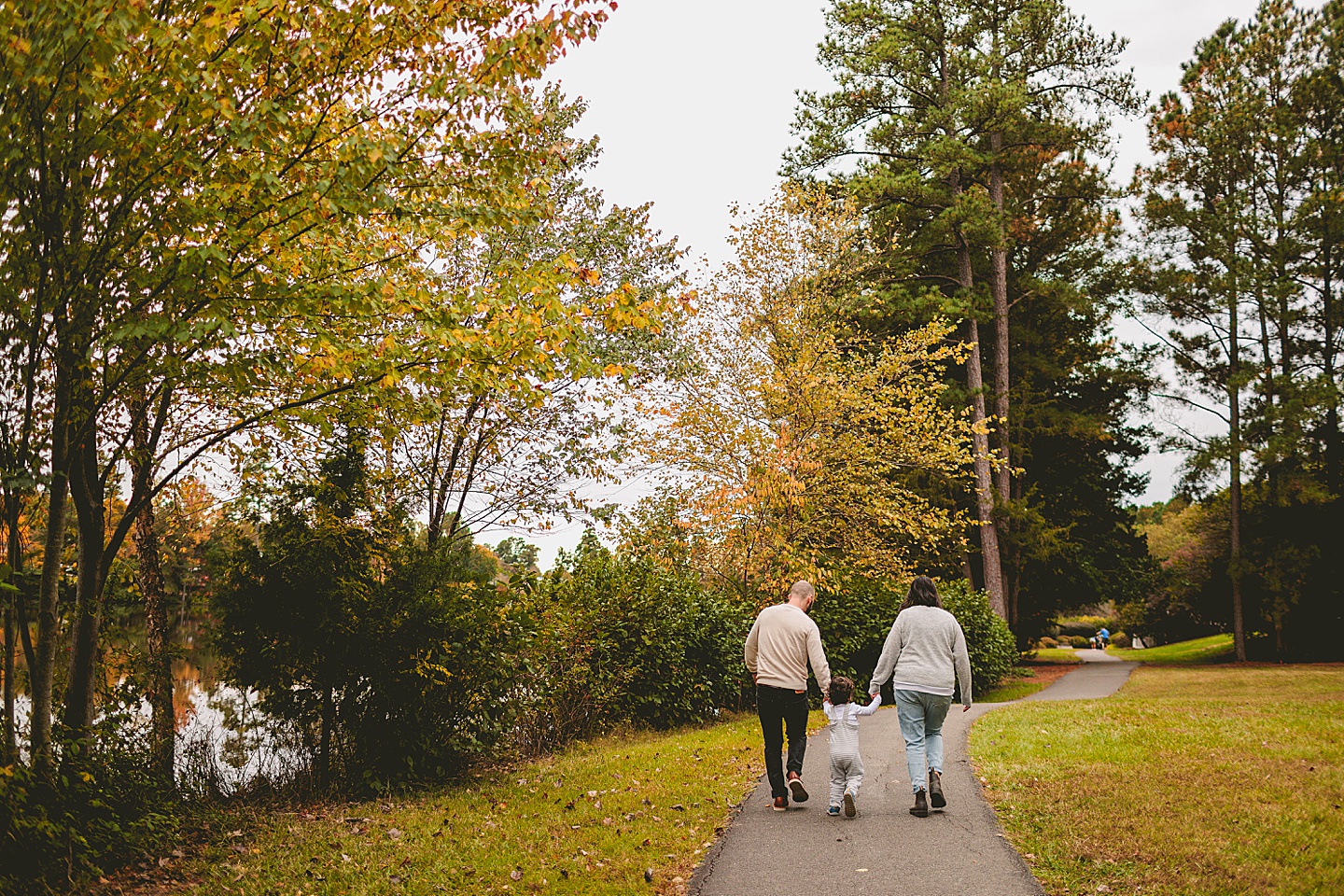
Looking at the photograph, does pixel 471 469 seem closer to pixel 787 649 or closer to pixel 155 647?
pixel 155 647

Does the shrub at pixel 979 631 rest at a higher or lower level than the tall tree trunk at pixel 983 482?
lower

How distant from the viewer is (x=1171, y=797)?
281 inches

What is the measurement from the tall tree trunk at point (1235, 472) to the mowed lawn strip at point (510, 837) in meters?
26.9

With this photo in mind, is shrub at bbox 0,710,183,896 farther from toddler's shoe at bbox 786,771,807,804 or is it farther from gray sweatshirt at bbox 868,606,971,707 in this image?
gray sweatshirt at bbox 868,606,971,707

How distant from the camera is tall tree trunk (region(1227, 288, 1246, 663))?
29.7 metres

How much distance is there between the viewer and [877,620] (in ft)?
58.5

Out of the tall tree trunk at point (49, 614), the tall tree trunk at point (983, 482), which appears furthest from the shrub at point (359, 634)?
the tall tree trunk at point (983, 482)

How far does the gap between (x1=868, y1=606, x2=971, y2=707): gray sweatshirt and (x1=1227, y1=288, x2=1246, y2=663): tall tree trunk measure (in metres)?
26.8

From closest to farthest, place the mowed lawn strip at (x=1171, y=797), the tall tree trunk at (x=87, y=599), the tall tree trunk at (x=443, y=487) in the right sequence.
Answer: the mowed lawn strip at (x=1171, y=797)
the tall tree trunk at (x=87, y=599)
the tall tree trunk at (x=443, y=487)

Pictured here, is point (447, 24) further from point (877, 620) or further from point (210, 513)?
point (877, 620)

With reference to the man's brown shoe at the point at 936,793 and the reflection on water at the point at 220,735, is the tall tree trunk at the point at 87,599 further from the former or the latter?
the man's brown shoe at the point at 936,793

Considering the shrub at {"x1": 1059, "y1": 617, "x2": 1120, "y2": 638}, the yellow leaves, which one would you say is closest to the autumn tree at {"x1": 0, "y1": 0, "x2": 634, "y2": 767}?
the yellow leaves

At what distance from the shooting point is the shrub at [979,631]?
19953 millimetres

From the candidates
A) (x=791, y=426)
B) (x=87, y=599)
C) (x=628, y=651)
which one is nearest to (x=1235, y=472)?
(x=791, y=426)
